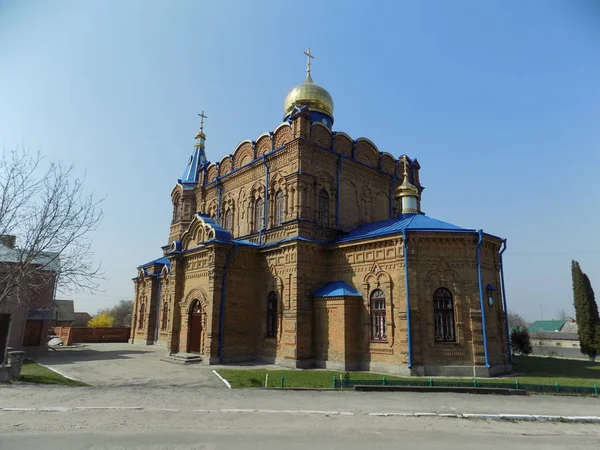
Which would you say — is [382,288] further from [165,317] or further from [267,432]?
[165,317]

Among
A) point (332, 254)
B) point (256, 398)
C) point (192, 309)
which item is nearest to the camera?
point (256, 398)

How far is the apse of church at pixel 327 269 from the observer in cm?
1452

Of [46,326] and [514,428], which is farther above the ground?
[46,326]

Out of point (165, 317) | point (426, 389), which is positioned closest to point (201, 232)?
point (165, 317)

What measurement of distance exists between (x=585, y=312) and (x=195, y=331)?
2315 cm

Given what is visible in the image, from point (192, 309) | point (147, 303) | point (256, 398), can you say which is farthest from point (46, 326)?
point (256, 398)

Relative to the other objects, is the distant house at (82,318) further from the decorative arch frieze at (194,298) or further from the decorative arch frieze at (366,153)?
the decorative arch frieze at (366,153)

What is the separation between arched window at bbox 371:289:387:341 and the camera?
15.2 metres

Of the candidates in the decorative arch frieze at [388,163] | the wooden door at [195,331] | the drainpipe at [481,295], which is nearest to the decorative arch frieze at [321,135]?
the decorative arch frieze at [388,163]

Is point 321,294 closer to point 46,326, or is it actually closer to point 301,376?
point 301,376

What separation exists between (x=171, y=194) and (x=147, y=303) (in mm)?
8131

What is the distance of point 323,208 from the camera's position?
19328mm

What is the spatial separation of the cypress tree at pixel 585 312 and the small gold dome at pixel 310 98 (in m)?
18.8

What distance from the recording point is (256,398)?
33.2ft
